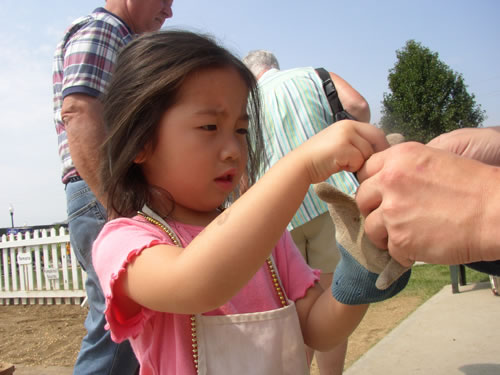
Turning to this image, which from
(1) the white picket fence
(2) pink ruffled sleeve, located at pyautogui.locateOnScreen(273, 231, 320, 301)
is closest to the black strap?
(2) pink ruffled sleeve, located at pyautogui.locateOnScreen(273, 231, 320, 301)

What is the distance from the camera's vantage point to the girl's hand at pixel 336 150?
2.96 ft

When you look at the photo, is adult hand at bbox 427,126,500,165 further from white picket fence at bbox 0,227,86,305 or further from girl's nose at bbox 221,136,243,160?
white picket fence at bbox 0,227,86,305

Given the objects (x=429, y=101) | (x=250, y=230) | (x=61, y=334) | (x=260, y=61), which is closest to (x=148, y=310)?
(x=250, y=230)

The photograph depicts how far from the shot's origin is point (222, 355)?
114 cm

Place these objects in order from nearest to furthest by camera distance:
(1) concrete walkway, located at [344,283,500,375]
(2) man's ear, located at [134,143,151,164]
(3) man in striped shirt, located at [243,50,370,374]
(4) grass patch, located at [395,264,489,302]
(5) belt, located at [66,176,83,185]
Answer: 1. (2) man's ear, located at [134,143,151,164]
2. (5) belt, located at [66,176,83,185]
3. (3) man in striped shirt, located at [243,50,370,374]
4. (1) concrete walkway, located at [344,283,500,375]
5. (4) grass patch, located at [395,264,489,302]

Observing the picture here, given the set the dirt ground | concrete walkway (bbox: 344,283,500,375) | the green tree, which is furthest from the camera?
the green tree

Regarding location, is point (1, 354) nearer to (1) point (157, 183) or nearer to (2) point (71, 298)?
(2) point (71, 298)

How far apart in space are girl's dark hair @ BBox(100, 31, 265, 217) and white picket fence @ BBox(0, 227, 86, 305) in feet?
21.6

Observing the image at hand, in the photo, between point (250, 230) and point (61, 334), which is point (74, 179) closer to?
point (250, 230)

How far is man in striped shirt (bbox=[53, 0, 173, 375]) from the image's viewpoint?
1.75m

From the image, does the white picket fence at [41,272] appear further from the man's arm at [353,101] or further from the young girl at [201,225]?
the young girl at [201,225]

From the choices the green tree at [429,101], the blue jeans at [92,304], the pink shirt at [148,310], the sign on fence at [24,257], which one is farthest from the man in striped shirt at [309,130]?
the green tree at [429,101]

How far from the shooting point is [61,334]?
5.38m

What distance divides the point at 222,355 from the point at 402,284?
1.74 ft
